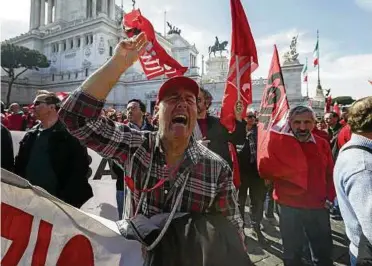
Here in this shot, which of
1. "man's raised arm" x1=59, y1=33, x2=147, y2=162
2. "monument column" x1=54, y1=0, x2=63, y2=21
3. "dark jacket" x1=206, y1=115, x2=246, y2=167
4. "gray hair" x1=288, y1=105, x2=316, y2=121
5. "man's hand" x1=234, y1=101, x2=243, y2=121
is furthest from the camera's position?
"monument column" x1=54, y1=0, x2=63, y2=21

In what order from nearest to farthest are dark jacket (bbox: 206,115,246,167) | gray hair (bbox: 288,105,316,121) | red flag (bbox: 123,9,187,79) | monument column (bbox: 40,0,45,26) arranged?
gray hair (bbox: 288,105,316,121) → dark jacket (bbox: 206,115,246,167) → red flag (bbox: 123,9,187,79) → monument column (bbox: 40,0,45,26)

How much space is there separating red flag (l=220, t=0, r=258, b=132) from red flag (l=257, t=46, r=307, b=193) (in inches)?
12.9

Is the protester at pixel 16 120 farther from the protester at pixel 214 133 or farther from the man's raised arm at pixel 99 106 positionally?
the man's raised arm at pixel 99 106

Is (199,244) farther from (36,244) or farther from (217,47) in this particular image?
(217,47)

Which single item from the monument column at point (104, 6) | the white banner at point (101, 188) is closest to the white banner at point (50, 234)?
the white banner at point (101, 188)

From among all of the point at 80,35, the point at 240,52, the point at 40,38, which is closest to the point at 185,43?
the point at 80,35

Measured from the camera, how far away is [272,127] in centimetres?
354

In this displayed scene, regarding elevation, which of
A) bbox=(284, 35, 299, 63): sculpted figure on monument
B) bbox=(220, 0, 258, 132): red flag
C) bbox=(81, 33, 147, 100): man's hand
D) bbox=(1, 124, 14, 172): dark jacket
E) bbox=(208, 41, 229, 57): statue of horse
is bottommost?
bbox=(1, 124, 14, 172): dark jacket

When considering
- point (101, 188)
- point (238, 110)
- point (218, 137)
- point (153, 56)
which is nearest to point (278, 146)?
point (238, 110)

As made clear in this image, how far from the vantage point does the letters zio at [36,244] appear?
49.9 inches

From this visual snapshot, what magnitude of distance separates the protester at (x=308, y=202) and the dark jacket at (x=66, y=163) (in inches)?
73.9

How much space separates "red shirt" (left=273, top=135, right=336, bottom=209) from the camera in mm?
3096

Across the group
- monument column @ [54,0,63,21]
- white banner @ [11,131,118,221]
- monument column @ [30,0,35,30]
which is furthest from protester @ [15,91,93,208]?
monument column @ [30,0,35,30]

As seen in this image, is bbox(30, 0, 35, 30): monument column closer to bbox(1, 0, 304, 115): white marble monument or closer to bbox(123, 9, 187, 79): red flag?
bbox(1, 0, 304, 115): white marble monument
